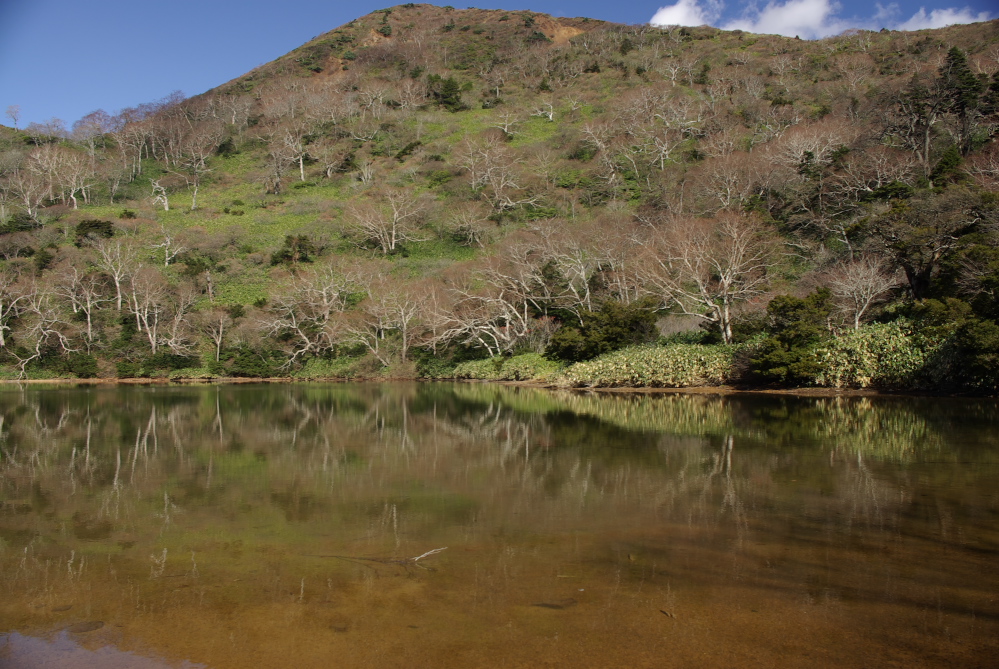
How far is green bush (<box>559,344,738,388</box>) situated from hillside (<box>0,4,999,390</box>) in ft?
2.30

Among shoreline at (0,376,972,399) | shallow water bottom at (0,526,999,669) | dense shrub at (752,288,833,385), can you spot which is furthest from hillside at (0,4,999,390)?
shallow water bottom at (0,526,999,669)

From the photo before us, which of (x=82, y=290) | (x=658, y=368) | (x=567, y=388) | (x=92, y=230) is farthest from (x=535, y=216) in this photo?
(x=92, y=230)

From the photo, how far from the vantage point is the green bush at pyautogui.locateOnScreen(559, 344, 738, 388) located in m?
21.6

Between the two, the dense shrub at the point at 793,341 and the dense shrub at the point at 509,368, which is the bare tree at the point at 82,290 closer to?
the dense shrub at the point at 509,368

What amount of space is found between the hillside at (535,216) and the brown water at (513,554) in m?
11.3

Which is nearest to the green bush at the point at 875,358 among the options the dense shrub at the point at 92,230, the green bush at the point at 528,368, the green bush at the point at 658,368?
the green bush at the point at 658,368

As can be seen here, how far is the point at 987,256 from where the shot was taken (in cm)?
1642

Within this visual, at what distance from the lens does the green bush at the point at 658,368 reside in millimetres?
21594

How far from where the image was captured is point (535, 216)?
5022cm

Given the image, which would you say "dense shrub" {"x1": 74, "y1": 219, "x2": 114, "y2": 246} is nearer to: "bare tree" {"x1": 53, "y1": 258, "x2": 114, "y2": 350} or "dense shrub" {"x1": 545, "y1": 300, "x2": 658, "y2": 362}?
"bare tree" {"x1": 53, "y1": 258, "x2": 114, "y2": 350}

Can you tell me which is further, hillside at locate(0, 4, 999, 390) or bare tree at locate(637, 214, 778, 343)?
bare tree at locate(637, 214, 778, 343)

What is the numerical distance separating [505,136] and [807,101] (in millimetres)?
30142

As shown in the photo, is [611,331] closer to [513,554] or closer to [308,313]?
[513,554]

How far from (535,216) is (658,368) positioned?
2966cm
